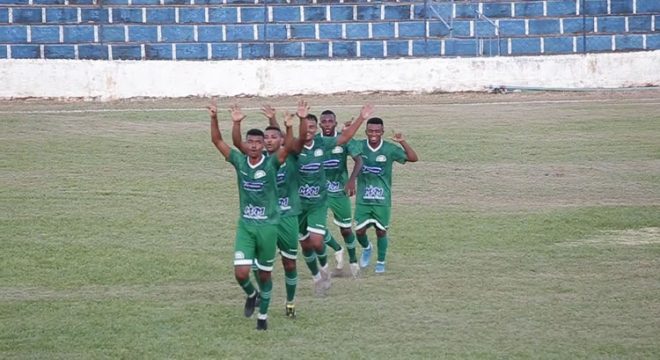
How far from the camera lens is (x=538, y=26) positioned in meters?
33.2

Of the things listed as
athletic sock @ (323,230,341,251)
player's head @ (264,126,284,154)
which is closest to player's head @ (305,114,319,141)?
athletic sock @ (323,230,341,251)

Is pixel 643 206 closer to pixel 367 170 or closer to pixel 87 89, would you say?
pixel 367 170

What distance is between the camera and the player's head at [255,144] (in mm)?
12445

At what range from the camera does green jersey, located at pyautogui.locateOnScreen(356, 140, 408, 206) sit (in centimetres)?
1554

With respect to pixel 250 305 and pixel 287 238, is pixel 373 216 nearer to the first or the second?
pixel 287 238

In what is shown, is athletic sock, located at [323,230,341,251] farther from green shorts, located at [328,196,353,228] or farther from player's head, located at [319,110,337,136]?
player's head, located at [319,110,337,136]

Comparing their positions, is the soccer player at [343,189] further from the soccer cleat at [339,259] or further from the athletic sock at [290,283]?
the athletic sock at [290,283]

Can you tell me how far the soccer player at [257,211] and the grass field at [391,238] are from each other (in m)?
0.59

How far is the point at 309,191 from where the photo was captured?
14359 mm

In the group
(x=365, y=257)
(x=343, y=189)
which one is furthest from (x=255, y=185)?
(x=365, y=257)

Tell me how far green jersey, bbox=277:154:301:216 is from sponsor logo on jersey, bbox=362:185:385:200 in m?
2.31

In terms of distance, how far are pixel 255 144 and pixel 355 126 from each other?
209cm

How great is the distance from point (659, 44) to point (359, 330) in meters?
22.5

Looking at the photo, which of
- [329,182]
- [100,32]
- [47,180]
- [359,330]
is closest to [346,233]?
[329,182]
